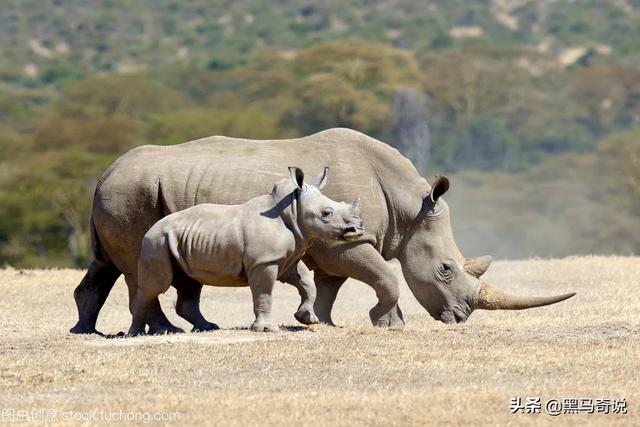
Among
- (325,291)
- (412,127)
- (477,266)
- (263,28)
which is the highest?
(477,266)

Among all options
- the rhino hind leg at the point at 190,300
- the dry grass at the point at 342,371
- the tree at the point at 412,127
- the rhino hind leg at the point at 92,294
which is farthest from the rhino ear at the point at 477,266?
the tree at the point at 412,127

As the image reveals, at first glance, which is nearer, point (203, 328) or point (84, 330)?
point (203, 328)

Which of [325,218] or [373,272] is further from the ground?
[325,218]

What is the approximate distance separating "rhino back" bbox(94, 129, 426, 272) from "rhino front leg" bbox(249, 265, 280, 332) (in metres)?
1.31

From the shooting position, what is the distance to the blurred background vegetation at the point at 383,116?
45.6 meters

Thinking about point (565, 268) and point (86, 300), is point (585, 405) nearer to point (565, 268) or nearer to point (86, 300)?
point (86, 300)

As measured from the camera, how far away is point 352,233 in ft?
43.5

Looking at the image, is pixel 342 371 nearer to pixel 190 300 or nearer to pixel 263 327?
pixel 263 327

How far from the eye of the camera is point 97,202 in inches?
581

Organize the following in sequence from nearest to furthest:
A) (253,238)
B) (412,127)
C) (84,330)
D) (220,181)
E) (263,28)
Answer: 1. (253,238)
2. (220,181)
3. (84,330)
4. (412,127)
5. (263,28)

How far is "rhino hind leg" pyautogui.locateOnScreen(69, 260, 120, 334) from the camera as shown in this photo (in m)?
15.0

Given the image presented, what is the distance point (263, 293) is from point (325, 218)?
845mm

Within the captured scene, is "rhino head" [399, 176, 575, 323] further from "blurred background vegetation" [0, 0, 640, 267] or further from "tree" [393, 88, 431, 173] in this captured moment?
"tree" [393, 88, 431, 173]

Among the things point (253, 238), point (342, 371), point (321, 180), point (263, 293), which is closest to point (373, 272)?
point (321, 180)
